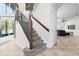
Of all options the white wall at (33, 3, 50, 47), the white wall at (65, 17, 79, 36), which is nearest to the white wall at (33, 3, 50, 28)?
the white wall at (33, 3, 50, 47)

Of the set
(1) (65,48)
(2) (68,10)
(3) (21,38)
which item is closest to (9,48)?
(3) (21,38)

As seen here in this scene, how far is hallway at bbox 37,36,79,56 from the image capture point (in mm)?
2416

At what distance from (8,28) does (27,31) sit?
1.09 feet

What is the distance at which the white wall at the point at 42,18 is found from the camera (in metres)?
2.41

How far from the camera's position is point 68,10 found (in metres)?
2.40

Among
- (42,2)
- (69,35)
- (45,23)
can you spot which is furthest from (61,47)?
(42,2)

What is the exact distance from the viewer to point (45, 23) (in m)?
2.45

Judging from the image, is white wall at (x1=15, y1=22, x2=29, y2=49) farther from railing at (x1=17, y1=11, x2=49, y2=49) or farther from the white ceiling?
the white ceiling

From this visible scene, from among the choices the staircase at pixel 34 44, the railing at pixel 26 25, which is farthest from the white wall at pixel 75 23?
the railing at pixel 26 25

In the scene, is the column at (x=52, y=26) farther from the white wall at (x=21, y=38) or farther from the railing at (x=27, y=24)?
the white wall at (x=21, y=38)

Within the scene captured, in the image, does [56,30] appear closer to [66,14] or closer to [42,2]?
[66,14]

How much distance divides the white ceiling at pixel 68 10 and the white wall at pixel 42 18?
209 millimetres

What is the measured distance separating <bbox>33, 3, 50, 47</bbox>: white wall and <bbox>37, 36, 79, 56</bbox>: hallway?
190 mm

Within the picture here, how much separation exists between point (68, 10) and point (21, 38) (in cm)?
94
